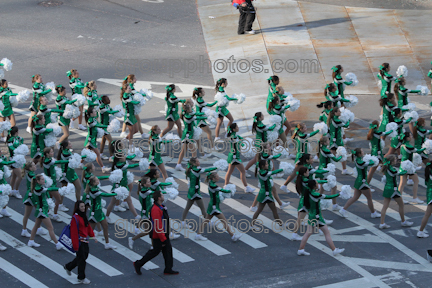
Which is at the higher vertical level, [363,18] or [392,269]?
[363,18]

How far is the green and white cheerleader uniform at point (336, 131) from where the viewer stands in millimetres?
15172

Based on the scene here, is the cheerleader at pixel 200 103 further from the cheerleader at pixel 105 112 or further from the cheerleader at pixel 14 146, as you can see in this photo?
the cheerleader at pixel 14 146

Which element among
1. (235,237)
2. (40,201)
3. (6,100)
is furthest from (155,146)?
(6,100)

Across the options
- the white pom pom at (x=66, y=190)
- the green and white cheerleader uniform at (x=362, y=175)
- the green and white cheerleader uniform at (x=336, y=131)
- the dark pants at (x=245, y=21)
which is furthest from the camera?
the dark pants at (x=245, y=21)

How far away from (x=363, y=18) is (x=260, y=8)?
13.2ft

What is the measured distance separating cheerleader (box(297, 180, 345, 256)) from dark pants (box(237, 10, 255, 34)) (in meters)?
12.8

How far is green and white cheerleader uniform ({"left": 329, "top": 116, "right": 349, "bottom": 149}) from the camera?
15172mm

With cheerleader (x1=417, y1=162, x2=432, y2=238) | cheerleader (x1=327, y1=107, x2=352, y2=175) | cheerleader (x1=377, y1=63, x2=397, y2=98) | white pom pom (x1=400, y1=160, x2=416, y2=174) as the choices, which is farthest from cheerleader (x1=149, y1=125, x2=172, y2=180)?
cheerleader (x1=377, y1=63, x2=397, y2=98)

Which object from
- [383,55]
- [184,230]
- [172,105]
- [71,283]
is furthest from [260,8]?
[71,283]

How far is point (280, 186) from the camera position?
15.1m

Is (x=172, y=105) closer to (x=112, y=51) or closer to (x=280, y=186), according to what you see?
(x=280, y=186)

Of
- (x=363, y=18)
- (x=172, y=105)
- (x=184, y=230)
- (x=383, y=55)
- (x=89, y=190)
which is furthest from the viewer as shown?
(x=363, y=18)

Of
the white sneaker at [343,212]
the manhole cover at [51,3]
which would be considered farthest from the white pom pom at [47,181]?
the manhole cover at [51,3]

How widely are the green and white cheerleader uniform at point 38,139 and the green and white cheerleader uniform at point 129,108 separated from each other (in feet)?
7.93
